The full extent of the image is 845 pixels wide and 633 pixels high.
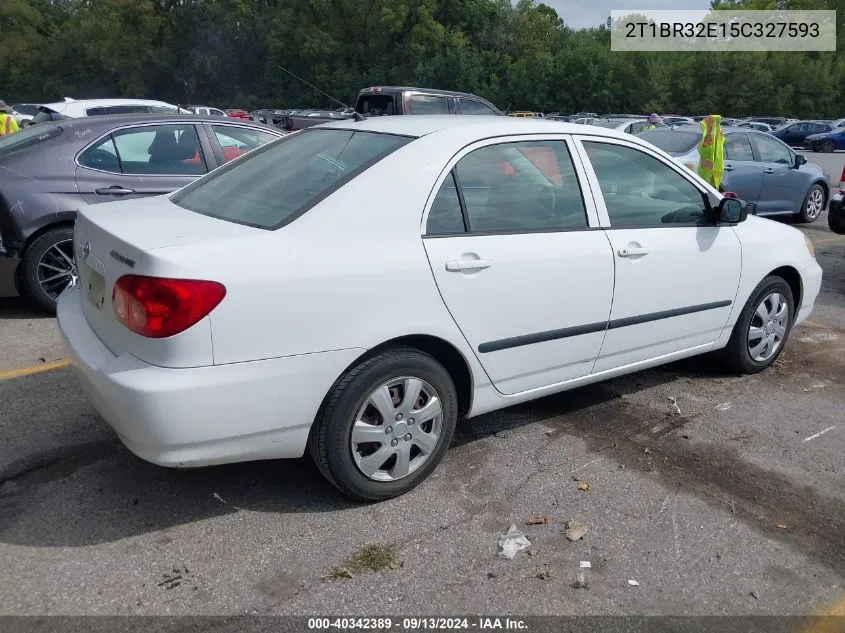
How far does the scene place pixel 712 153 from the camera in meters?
9.93

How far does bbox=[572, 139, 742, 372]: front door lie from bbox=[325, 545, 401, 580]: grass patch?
1627 mm

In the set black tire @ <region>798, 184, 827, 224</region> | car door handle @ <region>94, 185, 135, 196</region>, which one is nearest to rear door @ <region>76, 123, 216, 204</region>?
car door handle @ <region>94, 185, 135, 196</region>

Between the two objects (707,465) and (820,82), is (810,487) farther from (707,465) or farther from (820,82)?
(820,82)

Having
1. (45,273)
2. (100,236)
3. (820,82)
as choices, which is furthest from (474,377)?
(820,82)

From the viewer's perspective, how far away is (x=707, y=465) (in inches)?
153

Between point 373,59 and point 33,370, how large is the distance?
60074mm

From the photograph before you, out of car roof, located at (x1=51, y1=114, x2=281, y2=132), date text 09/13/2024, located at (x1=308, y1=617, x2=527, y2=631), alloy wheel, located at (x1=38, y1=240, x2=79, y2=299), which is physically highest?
car roof, located at (x1=51, y1=114, x2=281, y2=132)

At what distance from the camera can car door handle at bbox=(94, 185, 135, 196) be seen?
6133mm

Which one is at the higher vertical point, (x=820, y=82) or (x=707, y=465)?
(x=820, y=82)

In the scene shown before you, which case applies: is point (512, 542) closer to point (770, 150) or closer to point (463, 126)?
point (463, 126)

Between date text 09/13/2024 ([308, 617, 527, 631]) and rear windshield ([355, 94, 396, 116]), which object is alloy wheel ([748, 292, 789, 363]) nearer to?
date text 09/13/2024 ([308, 617, 527, 631])

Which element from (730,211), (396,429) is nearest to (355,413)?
(396,429)

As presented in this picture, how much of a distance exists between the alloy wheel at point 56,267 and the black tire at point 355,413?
3638mm

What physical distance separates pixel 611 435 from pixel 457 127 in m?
1.82
